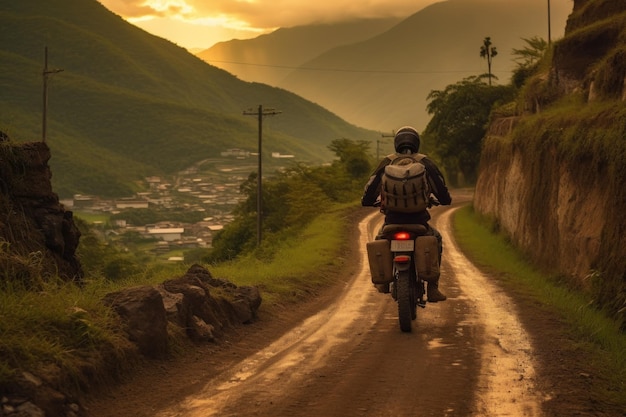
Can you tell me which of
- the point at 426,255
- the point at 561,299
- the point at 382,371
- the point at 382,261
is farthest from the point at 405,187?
the point at 561,299

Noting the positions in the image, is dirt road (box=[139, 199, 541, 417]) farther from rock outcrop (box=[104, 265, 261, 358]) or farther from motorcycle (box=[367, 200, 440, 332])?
rock outcrop (box=[104, 265, 261, 358])

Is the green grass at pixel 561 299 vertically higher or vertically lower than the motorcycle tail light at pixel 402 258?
lower

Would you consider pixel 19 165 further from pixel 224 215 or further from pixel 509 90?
pixel 224 215

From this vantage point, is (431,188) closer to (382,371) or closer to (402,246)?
(402,246)

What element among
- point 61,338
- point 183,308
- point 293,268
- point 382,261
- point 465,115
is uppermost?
point 465,115

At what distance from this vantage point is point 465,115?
63.7 meters

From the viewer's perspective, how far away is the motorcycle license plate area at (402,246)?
410 inches

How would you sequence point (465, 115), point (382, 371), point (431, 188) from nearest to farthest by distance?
point (382, 371) < point (431, 188) < point (465, 115)

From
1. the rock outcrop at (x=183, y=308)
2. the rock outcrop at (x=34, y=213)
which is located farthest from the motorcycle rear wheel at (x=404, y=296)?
the rock outcrop at (x=34, y=213)

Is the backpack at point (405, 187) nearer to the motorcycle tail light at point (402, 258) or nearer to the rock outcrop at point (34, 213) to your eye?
the motorcycle tail light at point (402, 258)

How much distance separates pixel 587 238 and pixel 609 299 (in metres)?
2.68

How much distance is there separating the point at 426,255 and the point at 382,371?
247 centimetres

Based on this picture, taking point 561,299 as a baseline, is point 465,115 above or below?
above

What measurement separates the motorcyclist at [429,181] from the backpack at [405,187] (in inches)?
10.0
